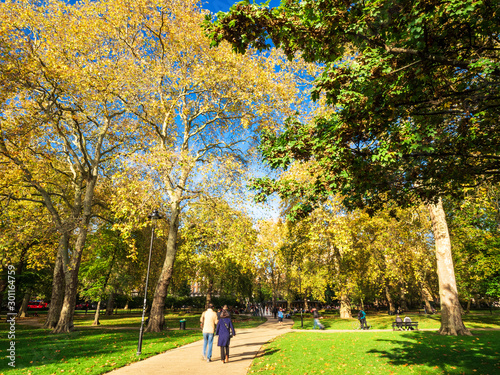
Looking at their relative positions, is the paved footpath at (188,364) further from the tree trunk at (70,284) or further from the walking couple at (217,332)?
the tree trunk at (70,284)

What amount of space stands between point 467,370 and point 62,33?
2336 cm

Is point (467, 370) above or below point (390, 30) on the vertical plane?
below

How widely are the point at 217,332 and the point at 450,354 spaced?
25.9 ft

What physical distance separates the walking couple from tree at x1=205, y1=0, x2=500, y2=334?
5704mm

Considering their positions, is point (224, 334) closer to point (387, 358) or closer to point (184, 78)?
point (387, 358)

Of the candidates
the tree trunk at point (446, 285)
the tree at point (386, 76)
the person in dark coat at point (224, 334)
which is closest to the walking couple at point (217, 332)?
the person in dark coat at point (224, 334)

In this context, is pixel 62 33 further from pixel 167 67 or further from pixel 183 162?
pixel 183 162

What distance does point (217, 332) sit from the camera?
9.22 m

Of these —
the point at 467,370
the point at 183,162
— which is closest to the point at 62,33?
the point at 183,162

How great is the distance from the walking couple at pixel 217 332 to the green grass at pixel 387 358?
1104mm

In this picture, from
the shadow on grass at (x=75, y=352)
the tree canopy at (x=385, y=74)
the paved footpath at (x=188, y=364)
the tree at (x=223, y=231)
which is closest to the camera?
the tree canopy at (x=385, y=74)

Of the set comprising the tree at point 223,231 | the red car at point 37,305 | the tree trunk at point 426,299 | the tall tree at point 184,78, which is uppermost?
the tall tree at point 184,78

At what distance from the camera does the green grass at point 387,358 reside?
25.4 ft

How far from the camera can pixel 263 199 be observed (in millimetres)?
8016
